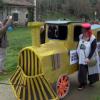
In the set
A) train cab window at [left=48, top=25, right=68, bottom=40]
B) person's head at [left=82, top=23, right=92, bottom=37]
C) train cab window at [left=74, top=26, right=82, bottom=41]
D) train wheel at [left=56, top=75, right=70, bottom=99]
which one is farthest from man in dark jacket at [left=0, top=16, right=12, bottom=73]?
train wheel at [left=56, top=75, right=70, bottom=99]

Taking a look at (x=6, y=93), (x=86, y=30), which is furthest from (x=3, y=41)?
(x=86, y=30)

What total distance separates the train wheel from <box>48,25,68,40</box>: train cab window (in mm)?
929

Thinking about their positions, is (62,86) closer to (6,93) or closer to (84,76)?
(84,76)

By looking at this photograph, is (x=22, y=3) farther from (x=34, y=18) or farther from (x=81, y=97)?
(x=81, y=97)

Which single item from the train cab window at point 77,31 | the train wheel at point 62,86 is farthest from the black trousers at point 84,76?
the train cab window at point 77,31

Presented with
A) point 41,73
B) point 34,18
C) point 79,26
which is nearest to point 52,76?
point 41,73

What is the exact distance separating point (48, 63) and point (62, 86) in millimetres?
782

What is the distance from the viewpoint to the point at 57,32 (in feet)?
28.5

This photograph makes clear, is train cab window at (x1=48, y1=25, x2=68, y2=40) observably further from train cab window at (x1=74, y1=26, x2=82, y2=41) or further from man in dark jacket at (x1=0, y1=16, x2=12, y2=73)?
man in dark jacket at (x1=0, y1=16, x2=12, y2=73)

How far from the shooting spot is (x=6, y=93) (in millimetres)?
8836

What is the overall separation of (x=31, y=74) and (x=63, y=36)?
137 centimetres

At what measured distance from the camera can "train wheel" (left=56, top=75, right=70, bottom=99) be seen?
26.2ft

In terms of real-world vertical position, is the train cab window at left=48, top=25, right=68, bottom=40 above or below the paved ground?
above

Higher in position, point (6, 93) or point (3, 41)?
point (3, 41)
